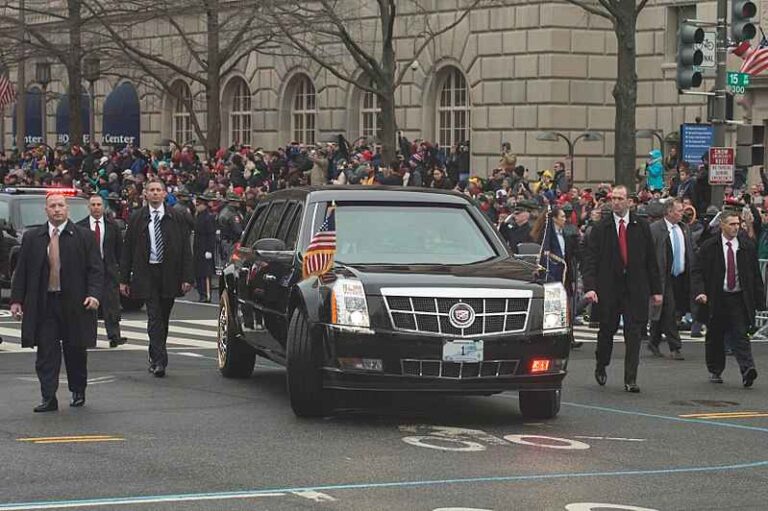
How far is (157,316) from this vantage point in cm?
1744

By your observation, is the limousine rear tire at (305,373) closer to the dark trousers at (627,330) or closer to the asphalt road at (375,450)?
the asphalt road at (375,450)

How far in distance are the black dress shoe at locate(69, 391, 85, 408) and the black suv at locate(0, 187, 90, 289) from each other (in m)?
12.6

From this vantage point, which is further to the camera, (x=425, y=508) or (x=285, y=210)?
(x=285, y=210)

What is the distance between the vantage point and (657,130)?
4181cm

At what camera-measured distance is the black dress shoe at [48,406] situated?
14.4m

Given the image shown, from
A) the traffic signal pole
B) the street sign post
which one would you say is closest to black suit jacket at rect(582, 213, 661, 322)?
the street sign post

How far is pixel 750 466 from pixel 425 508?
281 centimetres

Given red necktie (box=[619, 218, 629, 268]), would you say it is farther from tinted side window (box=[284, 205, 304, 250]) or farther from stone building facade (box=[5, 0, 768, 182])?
stone building facade (box=[5, 0, 768, 182])

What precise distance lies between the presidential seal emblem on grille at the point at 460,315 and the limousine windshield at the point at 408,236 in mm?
1003

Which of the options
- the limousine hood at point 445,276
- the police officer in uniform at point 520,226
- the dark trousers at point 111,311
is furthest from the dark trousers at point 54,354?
the police officer in uniform at point 520,226

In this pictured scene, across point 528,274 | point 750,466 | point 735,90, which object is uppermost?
point 735,90

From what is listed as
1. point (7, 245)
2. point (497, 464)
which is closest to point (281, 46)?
point (7, 245)

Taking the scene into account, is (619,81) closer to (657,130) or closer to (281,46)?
(657,130)

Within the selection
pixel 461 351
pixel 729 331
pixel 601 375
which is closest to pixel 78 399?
pixel 461 351
